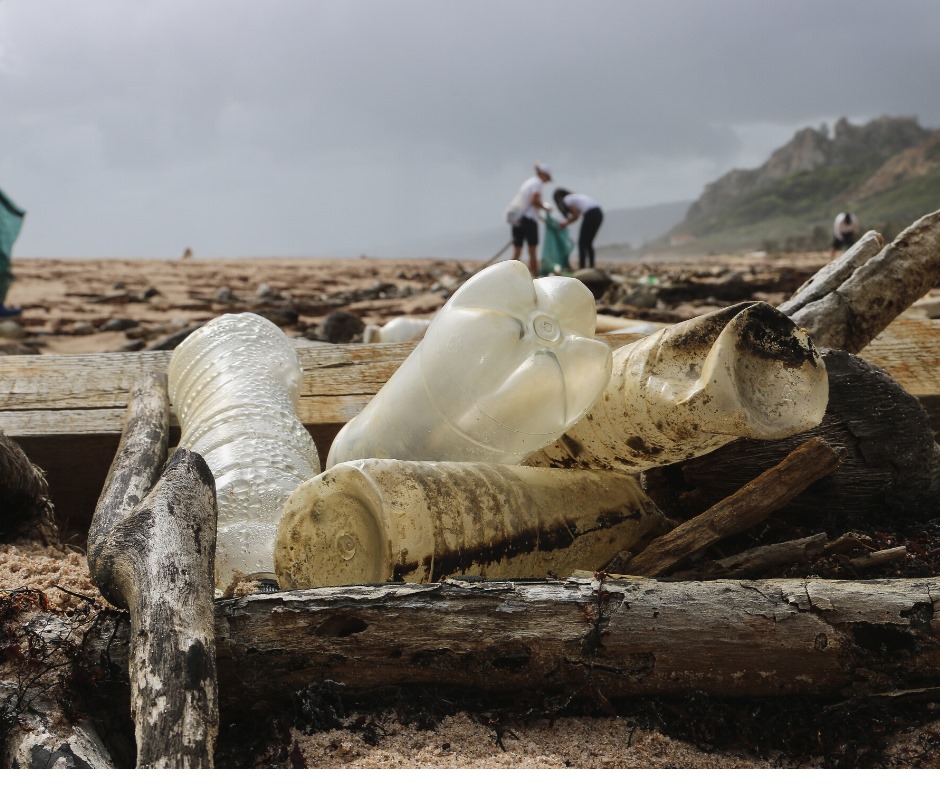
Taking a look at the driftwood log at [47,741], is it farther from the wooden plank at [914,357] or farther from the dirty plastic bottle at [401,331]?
the dirty plastic bottle at [401,331]

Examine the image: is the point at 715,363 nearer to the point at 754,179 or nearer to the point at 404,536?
the point at 404,536

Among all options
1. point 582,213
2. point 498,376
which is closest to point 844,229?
point 582,213

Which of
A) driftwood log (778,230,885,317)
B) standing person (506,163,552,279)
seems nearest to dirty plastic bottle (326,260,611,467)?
driftwood log (778,230,885,317)

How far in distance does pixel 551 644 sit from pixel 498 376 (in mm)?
960

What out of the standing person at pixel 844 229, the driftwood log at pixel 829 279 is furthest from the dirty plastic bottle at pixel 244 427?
the standing person at pixel 844 229

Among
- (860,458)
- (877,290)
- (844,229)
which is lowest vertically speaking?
(860,458)

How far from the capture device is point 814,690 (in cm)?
170

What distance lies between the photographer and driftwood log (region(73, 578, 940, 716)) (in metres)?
1.67

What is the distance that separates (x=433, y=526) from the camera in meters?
2.06

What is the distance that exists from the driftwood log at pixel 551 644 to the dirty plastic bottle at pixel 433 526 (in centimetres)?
33

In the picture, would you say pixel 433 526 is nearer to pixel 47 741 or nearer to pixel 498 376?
pixel 498 376

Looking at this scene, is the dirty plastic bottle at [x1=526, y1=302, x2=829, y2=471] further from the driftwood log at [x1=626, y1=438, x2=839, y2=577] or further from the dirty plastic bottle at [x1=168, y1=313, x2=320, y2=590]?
the dirty plastic bottle at [x1=168, y1=313, x2=320, y2=590]

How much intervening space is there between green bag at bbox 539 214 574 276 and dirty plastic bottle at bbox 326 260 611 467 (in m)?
13.2

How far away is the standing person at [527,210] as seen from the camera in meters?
15.3
